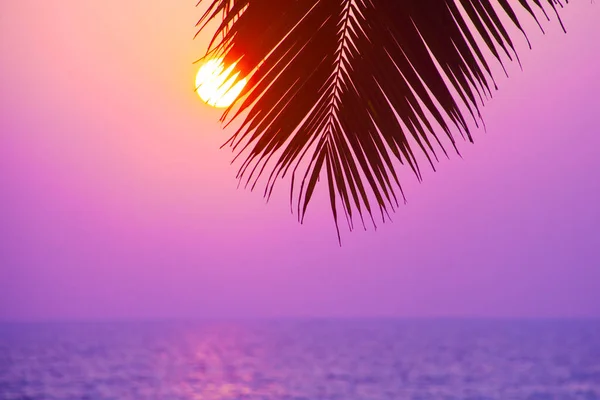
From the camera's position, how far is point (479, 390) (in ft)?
154

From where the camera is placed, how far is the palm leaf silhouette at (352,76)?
4.10ft

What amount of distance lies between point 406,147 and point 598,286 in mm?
108219

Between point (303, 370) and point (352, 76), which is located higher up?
point (352, 76)

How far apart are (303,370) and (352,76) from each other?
183 feet

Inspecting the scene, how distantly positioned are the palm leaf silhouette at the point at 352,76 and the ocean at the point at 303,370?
141ft

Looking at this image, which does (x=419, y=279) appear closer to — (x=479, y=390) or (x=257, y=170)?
(x=479, y=390)

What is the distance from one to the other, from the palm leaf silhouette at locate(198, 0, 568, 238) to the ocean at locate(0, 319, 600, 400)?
141 feet

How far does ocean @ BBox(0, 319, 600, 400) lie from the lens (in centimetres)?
4603

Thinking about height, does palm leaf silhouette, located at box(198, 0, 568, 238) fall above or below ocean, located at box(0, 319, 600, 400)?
above

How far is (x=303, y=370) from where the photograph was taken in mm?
56062

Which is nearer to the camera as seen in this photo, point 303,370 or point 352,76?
point 352,76

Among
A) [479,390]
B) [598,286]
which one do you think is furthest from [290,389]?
[598,286]

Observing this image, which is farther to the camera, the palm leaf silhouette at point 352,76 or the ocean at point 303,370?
the ocean at point 303,370

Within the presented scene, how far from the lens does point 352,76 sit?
1.33 m
